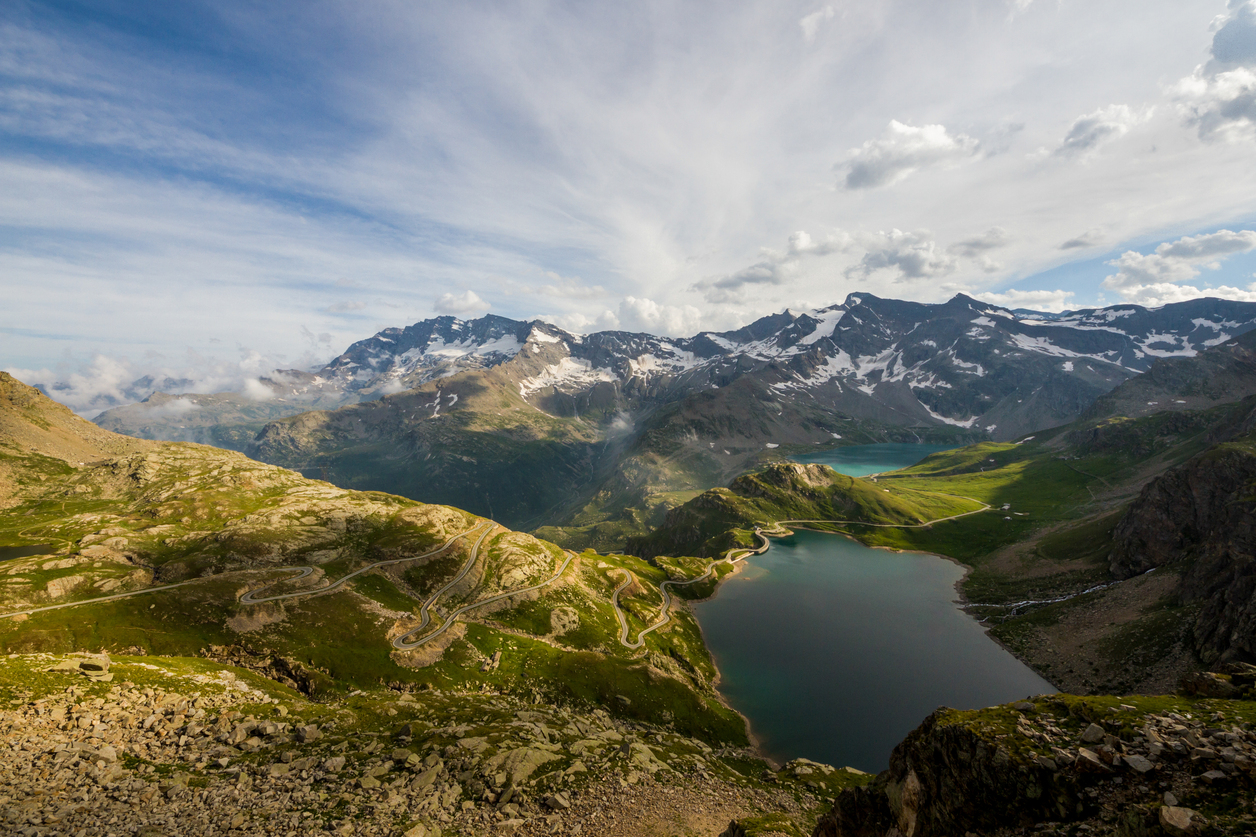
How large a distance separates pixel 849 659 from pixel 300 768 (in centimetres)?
10472

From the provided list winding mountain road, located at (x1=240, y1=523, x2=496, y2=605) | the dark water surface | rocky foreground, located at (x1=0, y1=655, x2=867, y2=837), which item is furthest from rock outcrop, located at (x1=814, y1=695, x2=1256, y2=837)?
the dark water surface

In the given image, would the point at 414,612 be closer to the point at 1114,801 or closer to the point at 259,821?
the point at 259,821

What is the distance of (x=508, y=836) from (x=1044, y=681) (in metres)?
115

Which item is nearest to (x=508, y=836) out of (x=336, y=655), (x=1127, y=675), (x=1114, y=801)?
(x=1114, y=801)

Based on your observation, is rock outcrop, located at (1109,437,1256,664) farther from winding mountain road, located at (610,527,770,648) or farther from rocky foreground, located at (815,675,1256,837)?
winding mountain road, located at (610,527,770,648)

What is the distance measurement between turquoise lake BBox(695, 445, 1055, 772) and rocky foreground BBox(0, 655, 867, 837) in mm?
30505

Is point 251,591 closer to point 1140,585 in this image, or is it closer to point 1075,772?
point 1075,772

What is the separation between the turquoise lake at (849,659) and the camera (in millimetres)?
82625

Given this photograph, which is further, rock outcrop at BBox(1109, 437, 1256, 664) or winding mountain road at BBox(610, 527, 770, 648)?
winding mountain road at BBox(610, 527, 770, 648)

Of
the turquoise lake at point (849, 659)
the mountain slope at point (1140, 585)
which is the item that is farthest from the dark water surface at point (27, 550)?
the mountain slope at point (1140, 585)

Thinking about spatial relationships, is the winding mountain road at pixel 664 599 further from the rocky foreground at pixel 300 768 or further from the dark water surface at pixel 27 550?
the dark water surface at pixel 27 550

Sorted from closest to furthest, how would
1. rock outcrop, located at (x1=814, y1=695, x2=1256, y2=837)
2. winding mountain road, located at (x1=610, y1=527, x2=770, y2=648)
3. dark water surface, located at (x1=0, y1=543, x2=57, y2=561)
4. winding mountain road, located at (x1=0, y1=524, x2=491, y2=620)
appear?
rock outcrop, located at (x1=814, y1=695, x2=1256, y2=837), winding mountain road, located at (x1=0, y1=524, x2=491, y2=620), dark water surface, located at (x1=0, y1=543, x2=57, y2=561), winding mountain road, located at (x1=610, y1=527, x2=770, y2=648)

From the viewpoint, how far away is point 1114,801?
18.8 m

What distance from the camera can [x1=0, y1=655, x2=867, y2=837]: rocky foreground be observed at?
1073 inches
